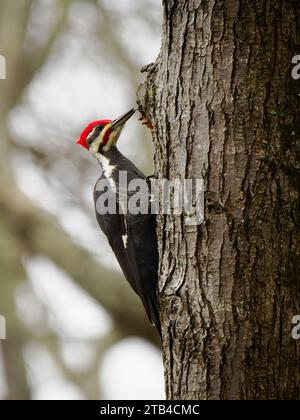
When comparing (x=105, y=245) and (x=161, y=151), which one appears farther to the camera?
(x=105, y=245)

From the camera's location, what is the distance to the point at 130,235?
4.30 m

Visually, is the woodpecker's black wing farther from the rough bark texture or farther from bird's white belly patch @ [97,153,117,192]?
the rough bark texture

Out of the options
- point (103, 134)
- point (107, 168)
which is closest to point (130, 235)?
point (107, 168)

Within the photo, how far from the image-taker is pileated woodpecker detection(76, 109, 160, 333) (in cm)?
425

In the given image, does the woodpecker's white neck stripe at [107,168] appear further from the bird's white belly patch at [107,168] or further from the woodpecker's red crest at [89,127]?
the woodpecker's red crest at [89,127]

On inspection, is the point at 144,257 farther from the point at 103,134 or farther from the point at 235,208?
the point at 235,208

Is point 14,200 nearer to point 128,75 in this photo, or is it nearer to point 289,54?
point 128,75

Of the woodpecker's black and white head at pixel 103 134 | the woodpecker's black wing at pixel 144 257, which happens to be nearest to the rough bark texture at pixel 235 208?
the woodpecker's black wing at pixel 144 257

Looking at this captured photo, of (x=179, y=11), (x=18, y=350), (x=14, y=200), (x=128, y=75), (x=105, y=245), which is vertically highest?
(x=128, y=75)

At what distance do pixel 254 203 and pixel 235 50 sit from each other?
2.05 ft

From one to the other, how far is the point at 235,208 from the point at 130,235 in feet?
4.77

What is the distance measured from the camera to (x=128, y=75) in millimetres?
7809

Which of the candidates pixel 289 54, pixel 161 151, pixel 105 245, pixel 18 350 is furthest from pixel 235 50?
pixel 18 350
